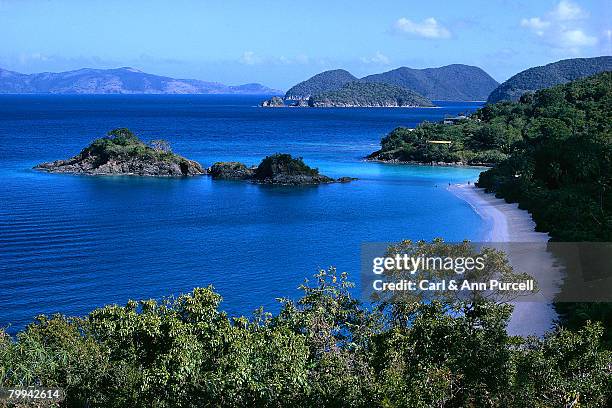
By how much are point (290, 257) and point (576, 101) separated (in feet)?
237

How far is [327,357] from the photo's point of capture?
13594mm

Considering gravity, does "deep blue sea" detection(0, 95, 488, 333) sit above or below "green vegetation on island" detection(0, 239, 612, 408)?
below

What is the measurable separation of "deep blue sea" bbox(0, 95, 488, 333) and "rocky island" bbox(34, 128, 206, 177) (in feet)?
10.3

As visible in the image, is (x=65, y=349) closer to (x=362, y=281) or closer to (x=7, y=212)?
(x=362, y=281)

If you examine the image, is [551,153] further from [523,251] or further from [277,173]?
[277,173]

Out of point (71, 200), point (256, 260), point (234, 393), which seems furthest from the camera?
point (71, 200)

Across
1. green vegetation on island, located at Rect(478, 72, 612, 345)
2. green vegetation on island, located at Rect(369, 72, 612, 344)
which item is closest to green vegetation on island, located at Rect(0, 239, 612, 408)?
green vegetation on island, located at Rect(478, 72, 612, 345)

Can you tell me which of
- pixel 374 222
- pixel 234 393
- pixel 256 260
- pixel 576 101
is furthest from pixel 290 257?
pixel 576 101

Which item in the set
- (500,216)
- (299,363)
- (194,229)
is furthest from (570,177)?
(299,363)

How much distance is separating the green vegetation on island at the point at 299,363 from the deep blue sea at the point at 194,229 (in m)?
11.6

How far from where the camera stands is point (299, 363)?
1272cm

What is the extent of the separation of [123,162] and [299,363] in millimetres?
63571

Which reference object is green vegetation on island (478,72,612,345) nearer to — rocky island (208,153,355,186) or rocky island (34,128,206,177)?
rocky island (208,153,355,186)

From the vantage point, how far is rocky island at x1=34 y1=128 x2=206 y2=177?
7112 centimetres
